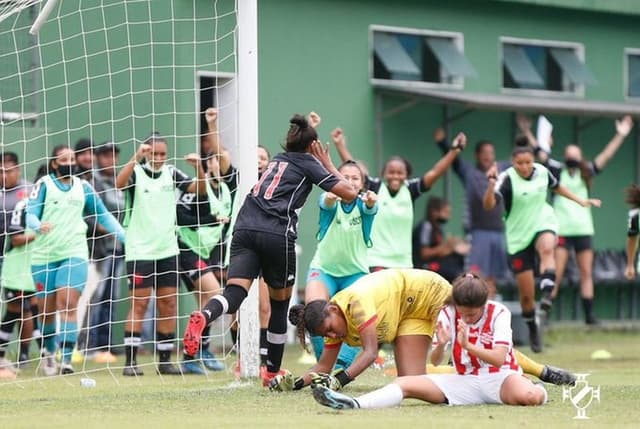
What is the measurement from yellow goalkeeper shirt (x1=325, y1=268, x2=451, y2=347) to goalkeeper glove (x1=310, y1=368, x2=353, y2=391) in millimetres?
243

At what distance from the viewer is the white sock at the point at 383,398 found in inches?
362

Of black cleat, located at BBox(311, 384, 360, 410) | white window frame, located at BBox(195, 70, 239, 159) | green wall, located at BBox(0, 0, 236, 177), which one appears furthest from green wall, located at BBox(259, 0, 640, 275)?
black cleat, located at BBox(311, 384, 360, 410)

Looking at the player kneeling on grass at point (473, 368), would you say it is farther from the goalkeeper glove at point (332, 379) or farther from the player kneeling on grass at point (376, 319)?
the player kneeling on grass at point (376, 319)

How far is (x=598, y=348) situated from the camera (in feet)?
58.1

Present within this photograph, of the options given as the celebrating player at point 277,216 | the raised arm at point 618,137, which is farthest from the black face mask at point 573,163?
the celebrating player at point 277,216

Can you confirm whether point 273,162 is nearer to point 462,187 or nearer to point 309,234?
point 309,234

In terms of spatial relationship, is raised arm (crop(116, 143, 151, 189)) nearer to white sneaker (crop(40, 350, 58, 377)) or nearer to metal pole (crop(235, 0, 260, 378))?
metal pole (crop(235, 0, 260, 378))

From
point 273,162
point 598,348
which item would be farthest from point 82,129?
point 598,348

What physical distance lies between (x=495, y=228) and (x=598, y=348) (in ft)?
9.34

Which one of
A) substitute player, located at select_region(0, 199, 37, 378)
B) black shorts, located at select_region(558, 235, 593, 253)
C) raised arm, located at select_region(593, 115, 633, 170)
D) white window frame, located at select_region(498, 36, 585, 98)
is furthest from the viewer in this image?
white window frame, located at select_region(498, 36, 585, 98)

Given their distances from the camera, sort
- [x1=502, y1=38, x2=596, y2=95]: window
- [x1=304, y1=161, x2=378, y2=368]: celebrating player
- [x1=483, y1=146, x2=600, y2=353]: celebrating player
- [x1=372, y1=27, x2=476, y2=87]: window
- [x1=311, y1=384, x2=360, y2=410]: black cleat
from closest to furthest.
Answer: [x1=311, y1=384, x2=360, y2=410]: black cleat, [x1=304, y1=161, x2=378, y2=368]: celebrating player, [x1=483, y1=146, x2=600, y2=353]: celebrating player, [x1=372, y1=27, x2=476, y2=87]: window, [x1=502, y1=38, x2=596, y2=95]: window

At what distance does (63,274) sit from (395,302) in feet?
15.4

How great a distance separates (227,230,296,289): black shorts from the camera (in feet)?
36.0

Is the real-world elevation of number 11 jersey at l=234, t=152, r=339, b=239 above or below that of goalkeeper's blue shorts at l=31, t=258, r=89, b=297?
above
